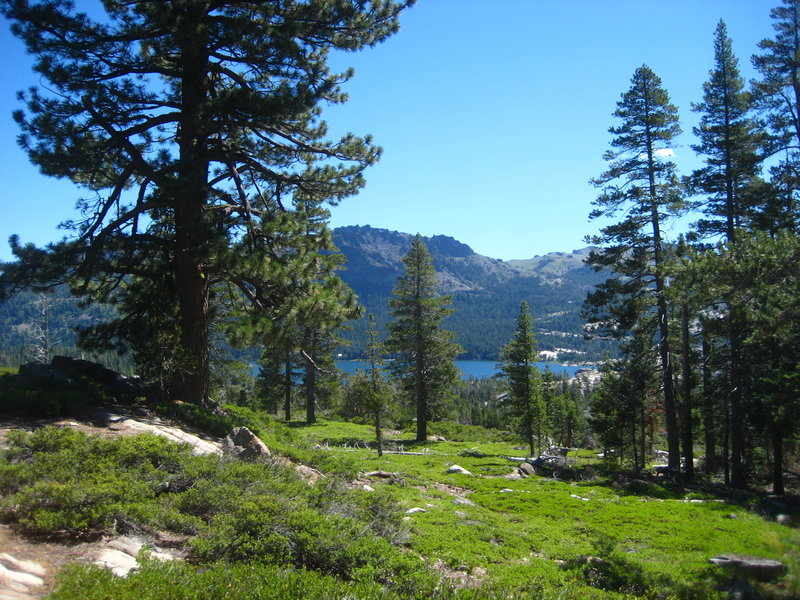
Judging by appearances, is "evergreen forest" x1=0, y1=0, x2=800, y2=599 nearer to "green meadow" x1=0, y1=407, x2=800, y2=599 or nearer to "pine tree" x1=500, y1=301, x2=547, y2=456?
"green meadow" x1=0, y1=407, x2=800, y2=599

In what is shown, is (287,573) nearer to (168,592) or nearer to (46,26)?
(168,592)

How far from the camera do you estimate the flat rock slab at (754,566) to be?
3.48 metres

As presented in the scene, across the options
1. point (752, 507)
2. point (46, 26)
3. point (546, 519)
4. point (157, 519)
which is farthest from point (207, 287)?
point (752, 507)

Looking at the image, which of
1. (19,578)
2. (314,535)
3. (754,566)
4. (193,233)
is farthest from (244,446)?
(754,566)

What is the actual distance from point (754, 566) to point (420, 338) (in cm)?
2391

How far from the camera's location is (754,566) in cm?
452

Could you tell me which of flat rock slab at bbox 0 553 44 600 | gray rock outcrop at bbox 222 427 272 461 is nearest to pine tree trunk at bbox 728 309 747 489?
gray rock outcrop at bbox 222 427 272 461

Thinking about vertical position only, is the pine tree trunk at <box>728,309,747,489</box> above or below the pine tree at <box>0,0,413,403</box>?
below

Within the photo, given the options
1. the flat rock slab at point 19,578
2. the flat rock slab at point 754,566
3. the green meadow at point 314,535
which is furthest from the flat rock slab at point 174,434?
the flat rock slab at point 754,566

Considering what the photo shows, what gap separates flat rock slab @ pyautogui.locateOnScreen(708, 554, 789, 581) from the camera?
3477mm

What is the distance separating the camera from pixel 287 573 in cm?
442

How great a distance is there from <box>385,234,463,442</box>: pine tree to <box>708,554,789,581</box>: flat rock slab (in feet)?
73.6

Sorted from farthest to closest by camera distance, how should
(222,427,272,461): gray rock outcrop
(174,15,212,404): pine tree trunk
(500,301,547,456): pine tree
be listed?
(500,301,547,456): pine tree
(174,15,212,404): pine tree trunk
(222,427,272,461): gray rock outcrop

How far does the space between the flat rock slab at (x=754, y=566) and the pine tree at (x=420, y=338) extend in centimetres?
2242
